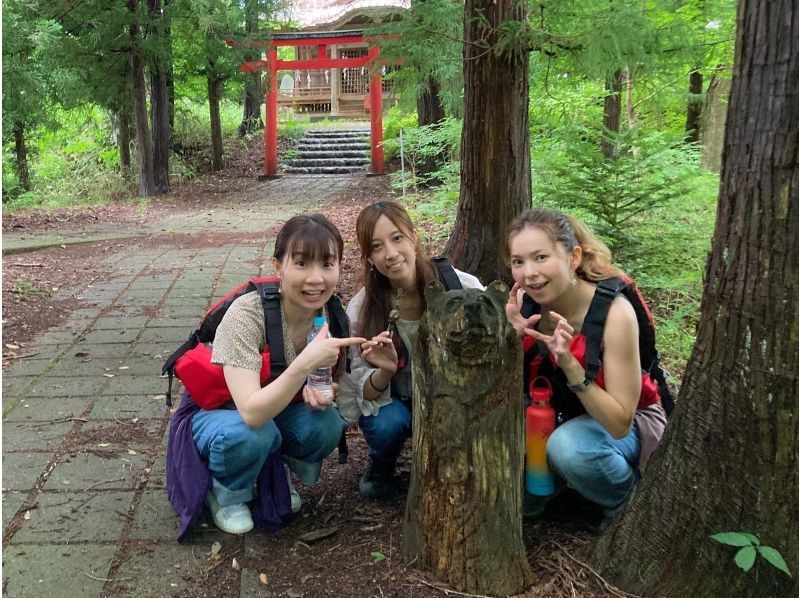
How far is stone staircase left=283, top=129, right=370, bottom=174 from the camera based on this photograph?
59.3 feet

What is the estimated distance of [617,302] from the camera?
223cm

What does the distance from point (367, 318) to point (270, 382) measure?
52 cm

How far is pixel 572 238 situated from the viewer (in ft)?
7.88

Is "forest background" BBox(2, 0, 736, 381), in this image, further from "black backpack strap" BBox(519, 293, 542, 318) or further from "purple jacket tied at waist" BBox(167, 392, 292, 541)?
"purple jacket tied at waist" BBox(167, 392, 292, 541)

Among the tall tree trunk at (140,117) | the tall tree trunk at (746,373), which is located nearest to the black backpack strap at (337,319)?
the tall tree trunk at (746,373)

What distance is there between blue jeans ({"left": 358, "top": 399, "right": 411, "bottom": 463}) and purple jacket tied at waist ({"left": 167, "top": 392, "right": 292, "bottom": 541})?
0.38 m

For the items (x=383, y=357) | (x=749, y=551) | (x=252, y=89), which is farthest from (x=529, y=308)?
(x=252, y=89)

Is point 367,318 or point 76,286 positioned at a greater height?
point 367,318

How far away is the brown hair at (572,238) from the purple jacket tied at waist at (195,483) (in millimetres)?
1249

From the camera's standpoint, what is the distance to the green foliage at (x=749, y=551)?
1734mm

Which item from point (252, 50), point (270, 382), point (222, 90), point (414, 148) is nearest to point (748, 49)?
point (270, 382)

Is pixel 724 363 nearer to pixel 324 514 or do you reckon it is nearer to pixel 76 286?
pixel 324 514

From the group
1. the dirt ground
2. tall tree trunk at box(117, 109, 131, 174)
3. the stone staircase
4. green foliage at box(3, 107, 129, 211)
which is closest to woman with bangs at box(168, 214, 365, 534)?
the dirt ground

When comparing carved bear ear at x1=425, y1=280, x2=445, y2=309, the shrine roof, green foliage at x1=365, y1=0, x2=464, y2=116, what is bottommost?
carved bear ear at x1=425, y1=280, x2=445, y2=309
